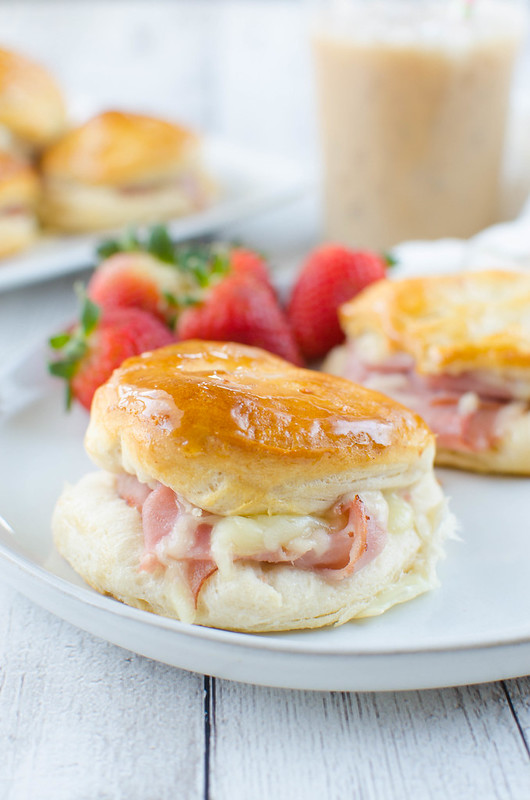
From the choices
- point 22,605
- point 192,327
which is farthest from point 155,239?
point 22,605

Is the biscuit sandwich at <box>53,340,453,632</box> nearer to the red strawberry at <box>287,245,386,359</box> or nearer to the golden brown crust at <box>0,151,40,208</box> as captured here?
the red strawberry at <box>287,245,386,359</box>

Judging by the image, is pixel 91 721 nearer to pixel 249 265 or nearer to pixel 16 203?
pixel 249 265

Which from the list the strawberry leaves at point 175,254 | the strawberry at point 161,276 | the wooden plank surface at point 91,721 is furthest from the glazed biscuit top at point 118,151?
the wooden plank surface at point 91,721

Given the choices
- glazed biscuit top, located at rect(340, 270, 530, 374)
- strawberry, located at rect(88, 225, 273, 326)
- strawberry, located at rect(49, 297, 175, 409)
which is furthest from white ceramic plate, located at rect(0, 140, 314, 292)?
glazed biscuit top, located at rect(340, 270, 530, 374)

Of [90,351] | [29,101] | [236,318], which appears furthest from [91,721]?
[29,101]

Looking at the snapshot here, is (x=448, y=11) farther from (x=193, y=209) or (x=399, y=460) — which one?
(x=399, y=460)

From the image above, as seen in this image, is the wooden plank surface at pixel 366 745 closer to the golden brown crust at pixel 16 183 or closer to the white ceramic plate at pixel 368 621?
the white ceramic plate at pixel 368 621

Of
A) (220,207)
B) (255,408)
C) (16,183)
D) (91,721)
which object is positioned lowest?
(220,207)
